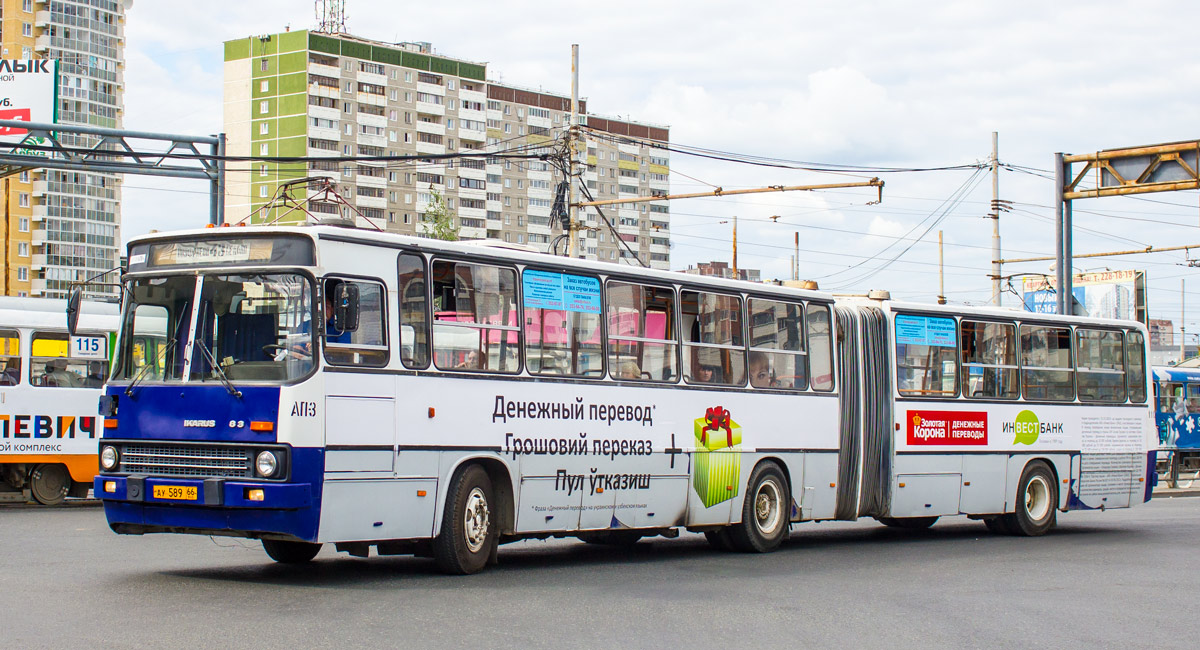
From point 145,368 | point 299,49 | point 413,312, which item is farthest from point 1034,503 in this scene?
point 299,49

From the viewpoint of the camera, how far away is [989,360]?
19.5 metres

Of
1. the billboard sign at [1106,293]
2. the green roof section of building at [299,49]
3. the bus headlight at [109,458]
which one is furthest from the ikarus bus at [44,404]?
the green roof section of building at [299,49]

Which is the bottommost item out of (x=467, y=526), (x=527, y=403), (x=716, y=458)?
(x=467, y=526)

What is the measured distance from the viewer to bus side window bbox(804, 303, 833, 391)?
56.8 ft

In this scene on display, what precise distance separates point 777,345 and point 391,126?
10421 cm

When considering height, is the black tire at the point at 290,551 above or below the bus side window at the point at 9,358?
below

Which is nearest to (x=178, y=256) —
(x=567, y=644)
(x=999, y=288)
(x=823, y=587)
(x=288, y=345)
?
(x=288, y=345)

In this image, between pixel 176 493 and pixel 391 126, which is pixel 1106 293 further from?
pixel 391 126

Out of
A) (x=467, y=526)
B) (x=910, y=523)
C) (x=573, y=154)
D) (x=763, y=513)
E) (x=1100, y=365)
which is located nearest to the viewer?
(x=467, y=526)

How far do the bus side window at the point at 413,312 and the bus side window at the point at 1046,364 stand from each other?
10.8m

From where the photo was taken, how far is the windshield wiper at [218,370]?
36.7 ft

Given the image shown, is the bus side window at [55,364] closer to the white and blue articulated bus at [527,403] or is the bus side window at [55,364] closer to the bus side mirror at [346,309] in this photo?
the white and blue articulated bus at [527,403]

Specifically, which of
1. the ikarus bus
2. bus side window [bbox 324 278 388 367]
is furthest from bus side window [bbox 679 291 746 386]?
the ikarus bus

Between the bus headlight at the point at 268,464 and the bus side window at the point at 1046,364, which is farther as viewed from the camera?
the bus side window at the point at 1046,364
